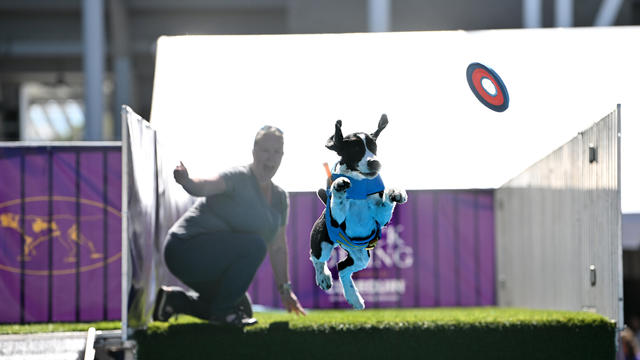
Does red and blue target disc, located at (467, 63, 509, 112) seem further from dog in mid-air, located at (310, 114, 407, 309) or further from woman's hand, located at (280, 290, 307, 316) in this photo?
dog in mid-air, located at (310, 114, 407, 309)

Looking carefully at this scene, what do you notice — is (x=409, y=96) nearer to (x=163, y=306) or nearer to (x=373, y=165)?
(x=163, y=306)

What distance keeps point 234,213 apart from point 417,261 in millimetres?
4085

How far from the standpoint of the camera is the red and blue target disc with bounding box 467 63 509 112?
9055 mm

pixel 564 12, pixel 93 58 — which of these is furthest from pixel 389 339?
pixel 564 12

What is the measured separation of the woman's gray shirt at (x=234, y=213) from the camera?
10.4m

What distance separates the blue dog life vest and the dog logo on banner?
28.8 ft

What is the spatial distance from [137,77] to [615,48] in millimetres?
19209

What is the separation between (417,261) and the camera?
13.6 meters

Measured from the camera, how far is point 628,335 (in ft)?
42.7

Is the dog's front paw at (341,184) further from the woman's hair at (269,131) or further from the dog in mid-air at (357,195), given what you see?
the woman's hair at (269,131)

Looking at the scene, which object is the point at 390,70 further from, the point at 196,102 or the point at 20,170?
the point at 20,170

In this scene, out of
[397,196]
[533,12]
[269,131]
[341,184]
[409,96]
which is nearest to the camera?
[341,184]

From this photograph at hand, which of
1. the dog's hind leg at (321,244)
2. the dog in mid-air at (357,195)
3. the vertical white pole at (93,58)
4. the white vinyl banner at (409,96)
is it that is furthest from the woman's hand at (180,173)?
the vertical white pole at (93,58)

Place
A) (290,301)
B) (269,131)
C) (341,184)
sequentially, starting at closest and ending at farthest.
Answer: (341,184)
(269,131)
(290,301)
